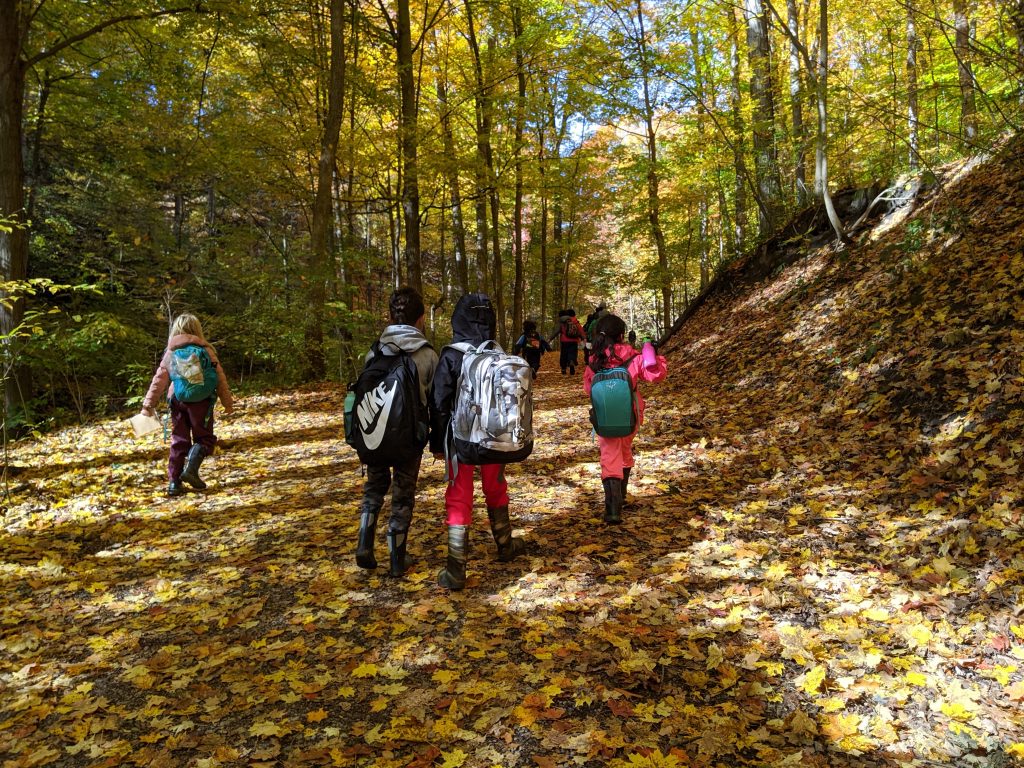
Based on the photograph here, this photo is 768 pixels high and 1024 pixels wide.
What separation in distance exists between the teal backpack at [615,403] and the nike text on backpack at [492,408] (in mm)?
1385

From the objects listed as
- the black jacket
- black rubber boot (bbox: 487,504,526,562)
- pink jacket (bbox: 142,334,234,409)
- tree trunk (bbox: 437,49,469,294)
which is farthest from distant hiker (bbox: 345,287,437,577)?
tree trunk (bbox: 437,49,469,294)

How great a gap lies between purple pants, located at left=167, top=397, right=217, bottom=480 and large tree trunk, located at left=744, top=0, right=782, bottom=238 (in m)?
11.0

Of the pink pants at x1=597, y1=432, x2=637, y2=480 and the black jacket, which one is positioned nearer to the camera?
the black jacket

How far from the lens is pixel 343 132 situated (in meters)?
15.5

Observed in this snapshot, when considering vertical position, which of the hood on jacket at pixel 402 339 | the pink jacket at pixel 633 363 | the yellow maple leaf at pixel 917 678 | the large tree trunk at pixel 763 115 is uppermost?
the large tree trunk at pixel 763 115

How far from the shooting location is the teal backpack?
4.80 m


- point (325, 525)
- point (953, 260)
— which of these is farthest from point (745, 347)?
point (325, 525)

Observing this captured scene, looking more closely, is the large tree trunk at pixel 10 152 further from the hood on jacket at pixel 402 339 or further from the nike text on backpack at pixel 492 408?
the nike text on backpack at pixel 492 408

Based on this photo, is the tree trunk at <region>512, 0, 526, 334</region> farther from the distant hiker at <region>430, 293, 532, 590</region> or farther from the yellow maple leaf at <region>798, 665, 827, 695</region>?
the yellow maple leaf at <region>798, 665, 827, 695</region>

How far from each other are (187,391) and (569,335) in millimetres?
9137

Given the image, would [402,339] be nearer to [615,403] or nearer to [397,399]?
[397,399]

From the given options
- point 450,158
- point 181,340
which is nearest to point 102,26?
point 450,158

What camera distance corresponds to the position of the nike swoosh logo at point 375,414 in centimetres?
372

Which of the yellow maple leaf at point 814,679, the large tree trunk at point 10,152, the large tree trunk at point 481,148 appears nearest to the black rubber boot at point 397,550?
the yellow maple leaf at point 814,679
